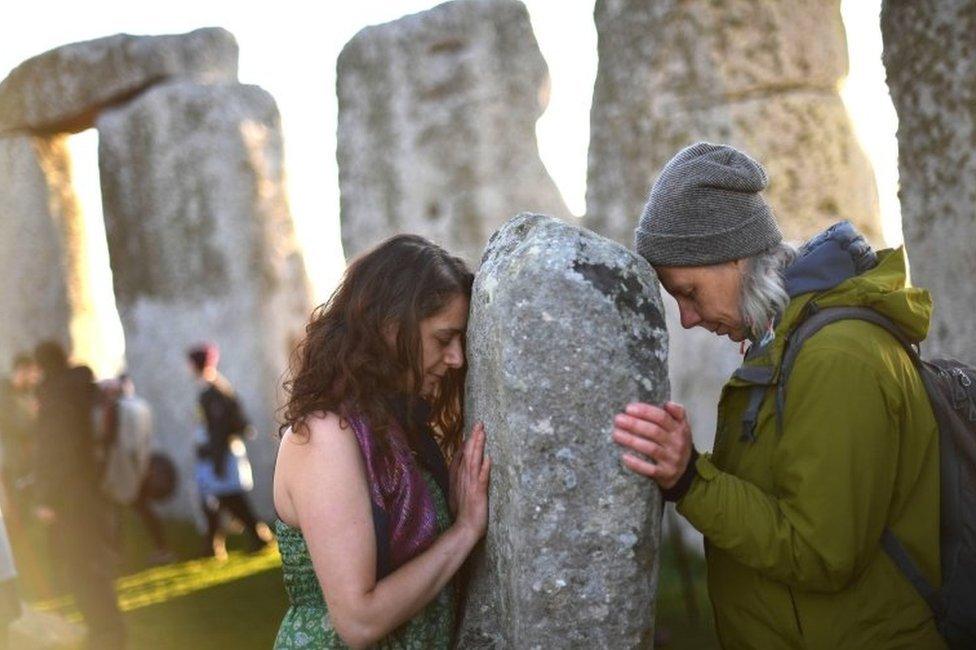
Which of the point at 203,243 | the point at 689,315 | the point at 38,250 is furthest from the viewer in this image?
the point at 38,250

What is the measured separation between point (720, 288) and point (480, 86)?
317 inches

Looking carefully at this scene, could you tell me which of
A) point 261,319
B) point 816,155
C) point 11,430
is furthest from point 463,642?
point 11,430

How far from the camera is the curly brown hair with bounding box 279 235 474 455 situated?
8.89 ft

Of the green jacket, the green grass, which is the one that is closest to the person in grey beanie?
the green jacket

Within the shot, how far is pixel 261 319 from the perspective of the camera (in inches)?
456

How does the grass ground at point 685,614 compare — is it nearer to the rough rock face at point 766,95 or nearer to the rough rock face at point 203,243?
the rough rock face at point 766,95

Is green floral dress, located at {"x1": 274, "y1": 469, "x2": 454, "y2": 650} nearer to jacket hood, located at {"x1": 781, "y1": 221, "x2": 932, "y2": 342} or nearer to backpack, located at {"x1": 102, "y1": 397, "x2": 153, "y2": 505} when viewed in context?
jacket hood, located at {"x1": 781, "y1": 221, "x2": 932, "y2": 342}

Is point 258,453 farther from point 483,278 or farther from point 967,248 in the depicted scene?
point 483,278

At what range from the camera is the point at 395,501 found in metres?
2.70

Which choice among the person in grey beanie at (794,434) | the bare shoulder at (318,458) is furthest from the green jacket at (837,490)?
the bare shoulder at (318,458)

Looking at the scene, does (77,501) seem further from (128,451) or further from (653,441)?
(653,441)

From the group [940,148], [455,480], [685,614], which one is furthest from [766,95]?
[455,480]

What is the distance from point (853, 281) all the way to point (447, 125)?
27.2 feet

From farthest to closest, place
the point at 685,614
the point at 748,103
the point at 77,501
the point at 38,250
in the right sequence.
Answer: the point at 38,250 → the point at 748,103 → the point at 77,501 → the point at 685,614
